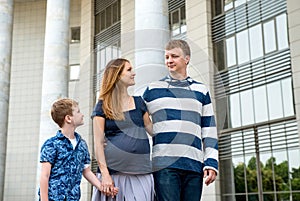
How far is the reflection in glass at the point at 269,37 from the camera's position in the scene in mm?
12508

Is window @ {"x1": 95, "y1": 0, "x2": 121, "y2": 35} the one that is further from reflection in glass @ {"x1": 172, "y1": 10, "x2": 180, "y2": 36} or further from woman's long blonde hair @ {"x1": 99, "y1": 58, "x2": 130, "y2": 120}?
woman's long blonde hair @ {"x1": 99, "y1": 58, "x2": 130, "y2": 120}

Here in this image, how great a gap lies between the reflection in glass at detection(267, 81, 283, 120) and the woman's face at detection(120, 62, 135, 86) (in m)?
9.83

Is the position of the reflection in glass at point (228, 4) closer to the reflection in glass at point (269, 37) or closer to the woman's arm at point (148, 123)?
the reflection in glass at point (269, 37)

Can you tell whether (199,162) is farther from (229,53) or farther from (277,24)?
(229,53)

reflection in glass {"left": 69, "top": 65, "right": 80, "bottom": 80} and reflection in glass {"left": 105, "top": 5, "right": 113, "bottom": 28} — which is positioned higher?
reflection in glass {"left": 105, "top": 5, "right": 113, "bottom": 28}

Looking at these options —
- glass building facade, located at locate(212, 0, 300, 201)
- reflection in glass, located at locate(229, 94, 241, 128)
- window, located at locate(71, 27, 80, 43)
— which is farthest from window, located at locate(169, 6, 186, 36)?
window, located at locate(71, 27, 80, 43)

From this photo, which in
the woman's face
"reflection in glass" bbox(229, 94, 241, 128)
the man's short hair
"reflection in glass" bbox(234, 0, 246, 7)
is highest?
"reflection in glass" bbox(234, 0, 246, 7)

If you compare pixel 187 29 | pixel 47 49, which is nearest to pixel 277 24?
pixel 187 29

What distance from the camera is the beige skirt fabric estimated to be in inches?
122

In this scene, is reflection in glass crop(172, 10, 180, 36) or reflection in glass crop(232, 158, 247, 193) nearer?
reflection in glass crop(232, 158, 247, 193)

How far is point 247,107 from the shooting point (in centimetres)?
1309

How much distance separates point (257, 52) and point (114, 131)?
34.9 ft

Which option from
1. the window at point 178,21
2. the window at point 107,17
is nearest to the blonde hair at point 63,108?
the window at point 178,21

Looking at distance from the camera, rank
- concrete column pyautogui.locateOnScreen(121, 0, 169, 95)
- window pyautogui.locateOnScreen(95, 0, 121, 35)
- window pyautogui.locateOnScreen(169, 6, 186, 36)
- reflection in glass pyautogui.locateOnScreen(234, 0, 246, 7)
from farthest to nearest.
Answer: window pyautogui.locateOnScreen(95, 0, 121, 35)
window pyautogui.locateOnScreen(169, 6, 186, 36)
reflection in glass pyautogui.locateOnScreen(234, 0, 246, 7)
concrete column pyautogui.locateOnScreen(121, 0, 169, 95)
